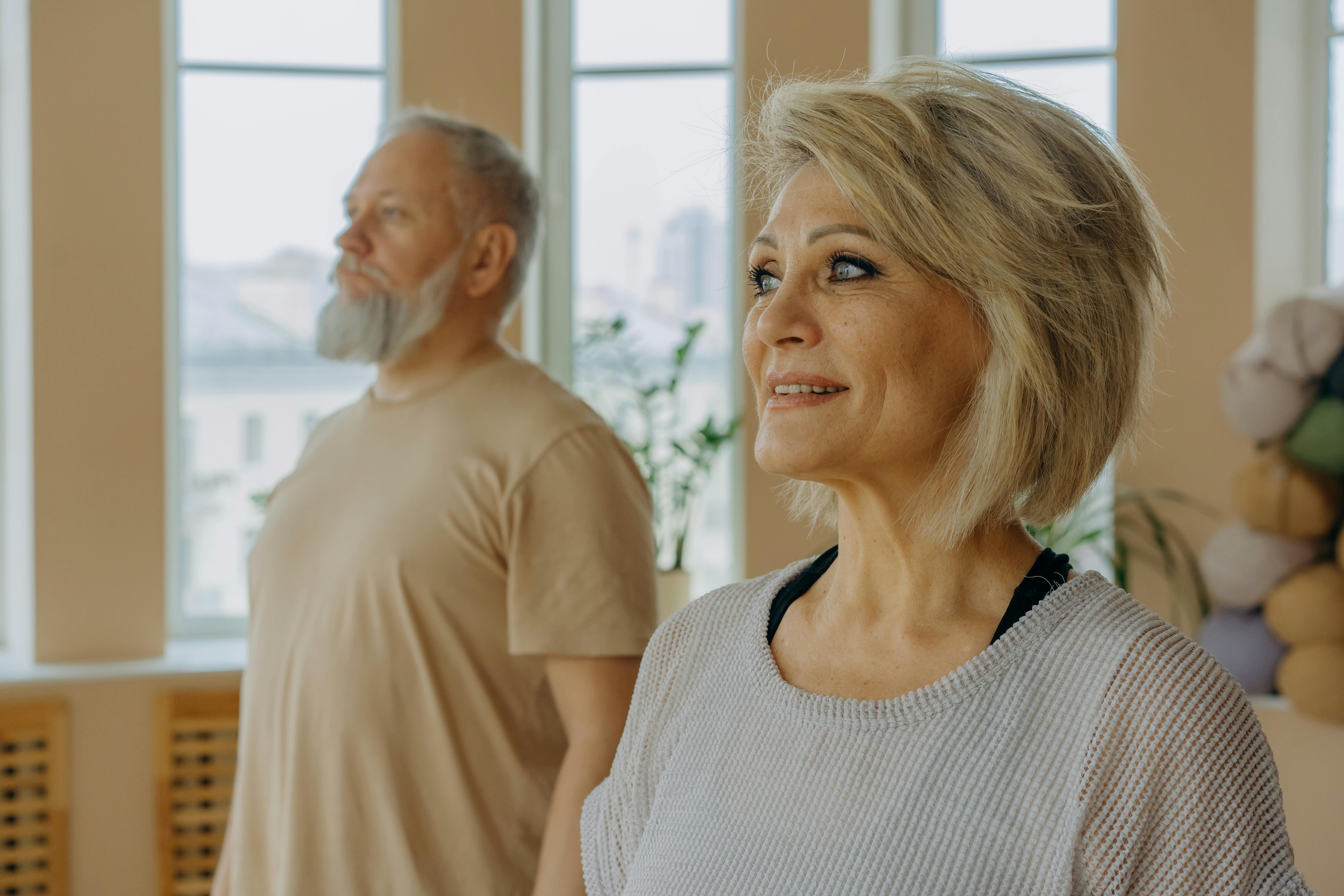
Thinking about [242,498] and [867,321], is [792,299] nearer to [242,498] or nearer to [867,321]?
[867,321]

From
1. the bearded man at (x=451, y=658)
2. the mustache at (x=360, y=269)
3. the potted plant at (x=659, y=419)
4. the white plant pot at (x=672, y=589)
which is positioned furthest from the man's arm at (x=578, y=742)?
the potted plant at (x=659, y=419)

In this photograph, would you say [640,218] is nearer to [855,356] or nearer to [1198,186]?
[1198,186]

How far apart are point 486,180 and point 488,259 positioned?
127 millimetres

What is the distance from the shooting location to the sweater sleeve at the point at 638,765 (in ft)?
3.34

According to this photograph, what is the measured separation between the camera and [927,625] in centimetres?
90

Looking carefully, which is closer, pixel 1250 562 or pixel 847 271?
pixel 847 271

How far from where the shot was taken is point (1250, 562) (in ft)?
8.87

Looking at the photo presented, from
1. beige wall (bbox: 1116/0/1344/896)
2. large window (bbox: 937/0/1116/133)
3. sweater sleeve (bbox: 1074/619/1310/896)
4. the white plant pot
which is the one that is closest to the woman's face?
sweater sleeve (bbox: 1074/619/1310/896)

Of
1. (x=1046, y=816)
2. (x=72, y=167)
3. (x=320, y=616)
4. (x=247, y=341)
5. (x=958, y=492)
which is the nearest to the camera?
(x=1046, y=816)

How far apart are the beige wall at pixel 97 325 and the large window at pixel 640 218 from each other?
3.73ft

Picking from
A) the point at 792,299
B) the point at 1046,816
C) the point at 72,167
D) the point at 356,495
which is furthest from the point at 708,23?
the point at 1046,816

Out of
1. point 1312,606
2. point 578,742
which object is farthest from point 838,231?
point 1312,606

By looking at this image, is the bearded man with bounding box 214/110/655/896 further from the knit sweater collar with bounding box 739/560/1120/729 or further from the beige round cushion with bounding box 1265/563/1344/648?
the beige round cushion with bounding box 1265/563/1344/648

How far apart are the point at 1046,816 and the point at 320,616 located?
3.36 ft
